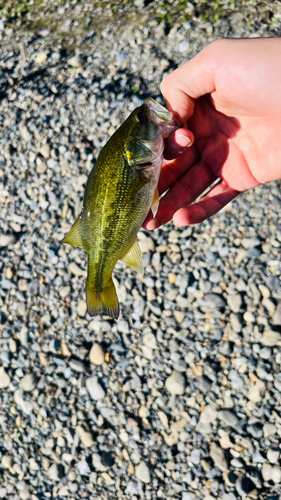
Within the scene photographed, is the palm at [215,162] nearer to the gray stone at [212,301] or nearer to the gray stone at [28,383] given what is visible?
the gray stone at [212,301]

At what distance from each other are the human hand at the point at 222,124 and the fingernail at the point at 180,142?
0.04 ft

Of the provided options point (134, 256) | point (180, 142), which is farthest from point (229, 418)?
point (180, 142)

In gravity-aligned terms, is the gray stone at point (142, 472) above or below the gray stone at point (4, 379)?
below

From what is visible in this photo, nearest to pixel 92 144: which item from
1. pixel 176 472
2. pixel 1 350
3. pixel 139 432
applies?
pixel 1 350

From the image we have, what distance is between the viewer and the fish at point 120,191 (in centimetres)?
320

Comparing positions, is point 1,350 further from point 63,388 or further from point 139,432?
point 139,432

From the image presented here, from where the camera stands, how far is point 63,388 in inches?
195

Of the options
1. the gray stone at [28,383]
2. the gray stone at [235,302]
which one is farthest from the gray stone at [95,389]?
the gray stone at [235,302]

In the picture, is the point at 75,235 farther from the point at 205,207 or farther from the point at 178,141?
the point at 205,207

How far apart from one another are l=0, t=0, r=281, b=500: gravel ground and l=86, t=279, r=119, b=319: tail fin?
5.09 feet

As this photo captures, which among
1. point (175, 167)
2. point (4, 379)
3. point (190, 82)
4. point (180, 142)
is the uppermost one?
point (190, 82)

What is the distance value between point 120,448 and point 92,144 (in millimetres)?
3994

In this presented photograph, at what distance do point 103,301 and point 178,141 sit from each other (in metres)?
1.52

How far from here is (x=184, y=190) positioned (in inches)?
162
